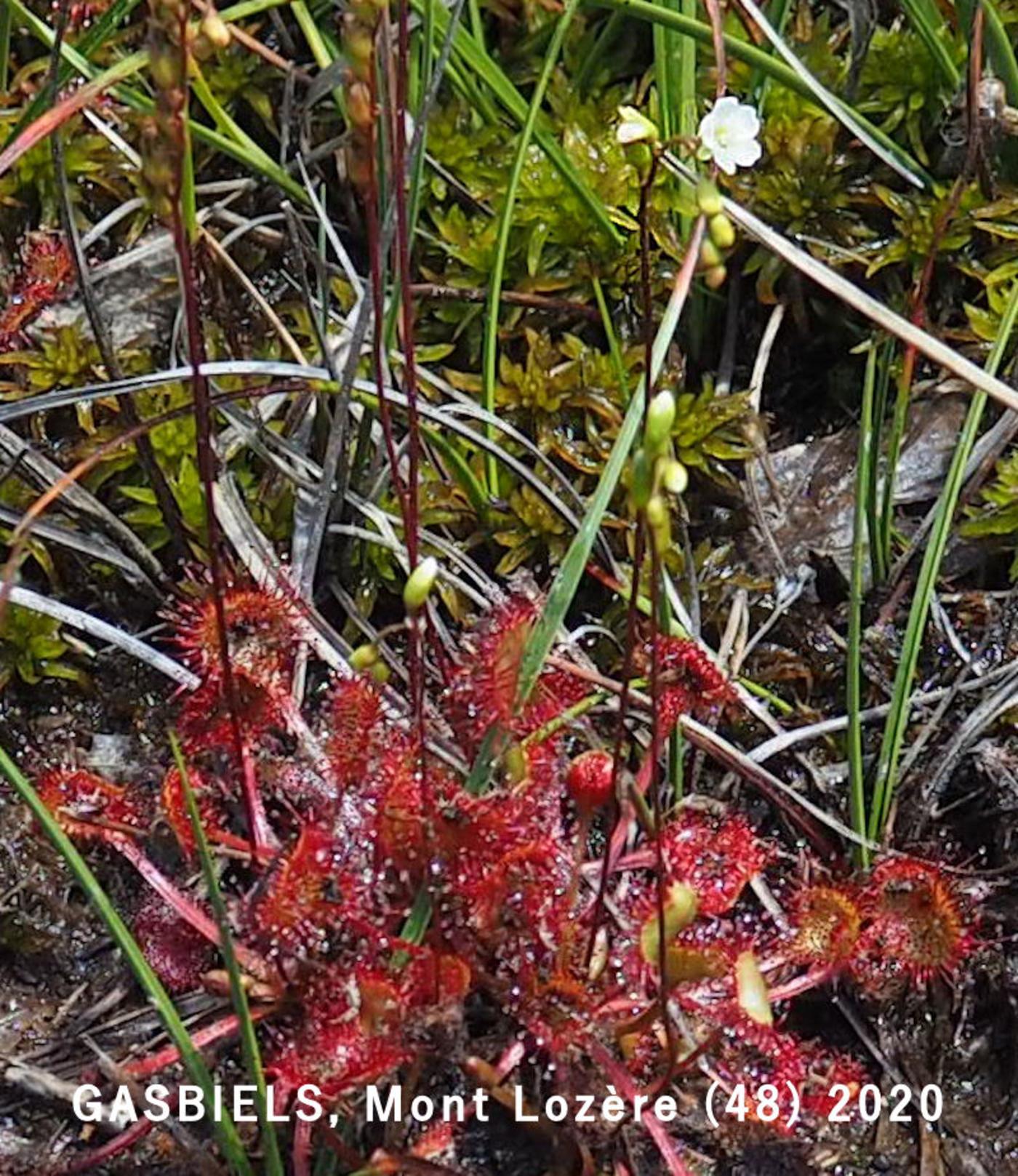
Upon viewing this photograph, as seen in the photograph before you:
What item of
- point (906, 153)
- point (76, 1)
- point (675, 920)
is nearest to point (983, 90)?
point (906, 153)

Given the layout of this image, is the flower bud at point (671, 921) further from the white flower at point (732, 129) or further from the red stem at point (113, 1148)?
the white flower at point (732, 129)

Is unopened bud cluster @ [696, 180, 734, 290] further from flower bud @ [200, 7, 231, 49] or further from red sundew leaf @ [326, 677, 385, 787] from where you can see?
red sundew leaf @ [326, 677, 385, 787]

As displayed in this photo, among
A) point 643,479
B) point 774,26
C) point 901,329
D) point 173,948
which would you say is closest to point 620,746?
point 643,479

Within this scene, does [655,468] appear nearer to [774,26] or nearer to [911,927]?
[911,927]

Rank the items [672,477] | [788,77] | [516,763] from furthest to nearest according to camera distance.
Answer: [788,77], [516,763], [672,477]

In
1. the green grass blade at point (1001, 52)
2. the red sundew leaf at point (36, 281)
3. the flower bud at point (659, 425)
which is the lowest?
the red sundew leaf at point (36, 281)

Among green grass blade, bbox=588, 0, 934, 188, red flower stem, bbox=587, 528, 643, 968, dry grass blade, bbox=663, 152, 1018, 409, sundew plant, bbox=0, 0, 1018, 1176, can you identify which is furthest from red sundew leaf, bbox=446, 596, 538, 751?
green grass blade, bbox=588, 0, 934, 188

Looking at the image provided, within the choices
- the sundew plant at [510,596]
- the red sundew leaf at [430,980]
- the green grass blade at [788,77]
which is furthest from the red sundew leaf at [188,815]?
the green grass blade at [788,77]
